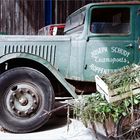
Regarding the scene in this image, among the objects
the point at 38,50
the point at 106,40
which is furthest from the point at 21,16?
the point at 106,40

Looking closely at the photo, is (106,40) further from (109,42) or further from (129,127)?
(129,127)

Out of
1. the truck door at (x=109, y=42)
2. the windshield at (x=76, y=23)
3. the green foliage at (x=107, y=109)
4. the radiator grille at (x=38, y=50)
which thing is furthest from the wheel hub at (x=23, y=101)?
the windshield at (x=76, y=23)

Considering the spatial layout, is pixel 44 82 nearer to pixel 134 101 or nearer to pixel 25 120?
pixel 25 120

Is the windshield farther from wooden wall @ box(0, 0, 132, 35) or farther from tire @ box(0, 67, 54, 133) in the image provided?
wooden wall @ box(0, 0, 132, 35)

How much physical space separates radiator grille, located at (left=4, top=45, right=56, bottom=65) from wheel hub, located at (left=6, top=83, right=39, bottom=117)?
0.74 metres

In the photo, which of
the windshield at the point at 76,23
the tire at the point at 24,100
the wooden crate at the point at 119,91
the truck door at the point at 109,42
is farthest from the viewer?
the windshield at the point at 76,23

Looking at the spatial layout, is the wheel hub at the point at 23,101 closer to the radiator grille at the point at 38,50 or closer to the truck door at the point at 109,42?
the radiator grille at the point at 38,50

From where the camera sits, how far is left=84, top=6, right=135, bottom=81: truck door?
6238 mm

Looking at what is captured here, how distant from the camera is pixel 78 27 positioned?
264 inches

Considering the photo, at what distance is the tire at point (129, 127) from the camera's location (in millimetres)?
5160

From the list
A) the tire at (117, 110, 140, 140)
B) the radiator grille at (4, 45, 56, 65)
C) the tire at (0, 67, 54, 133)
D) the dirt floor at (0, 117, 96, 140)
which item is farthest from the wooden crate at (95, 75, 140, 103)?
the radiator grille at (4, 45, 56, 65)

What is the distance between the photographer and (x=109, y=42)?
246 inches

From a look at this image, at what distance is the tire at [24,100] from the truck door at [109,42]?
2.40 ft

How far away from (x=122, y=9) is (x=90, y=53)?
2.86ft
